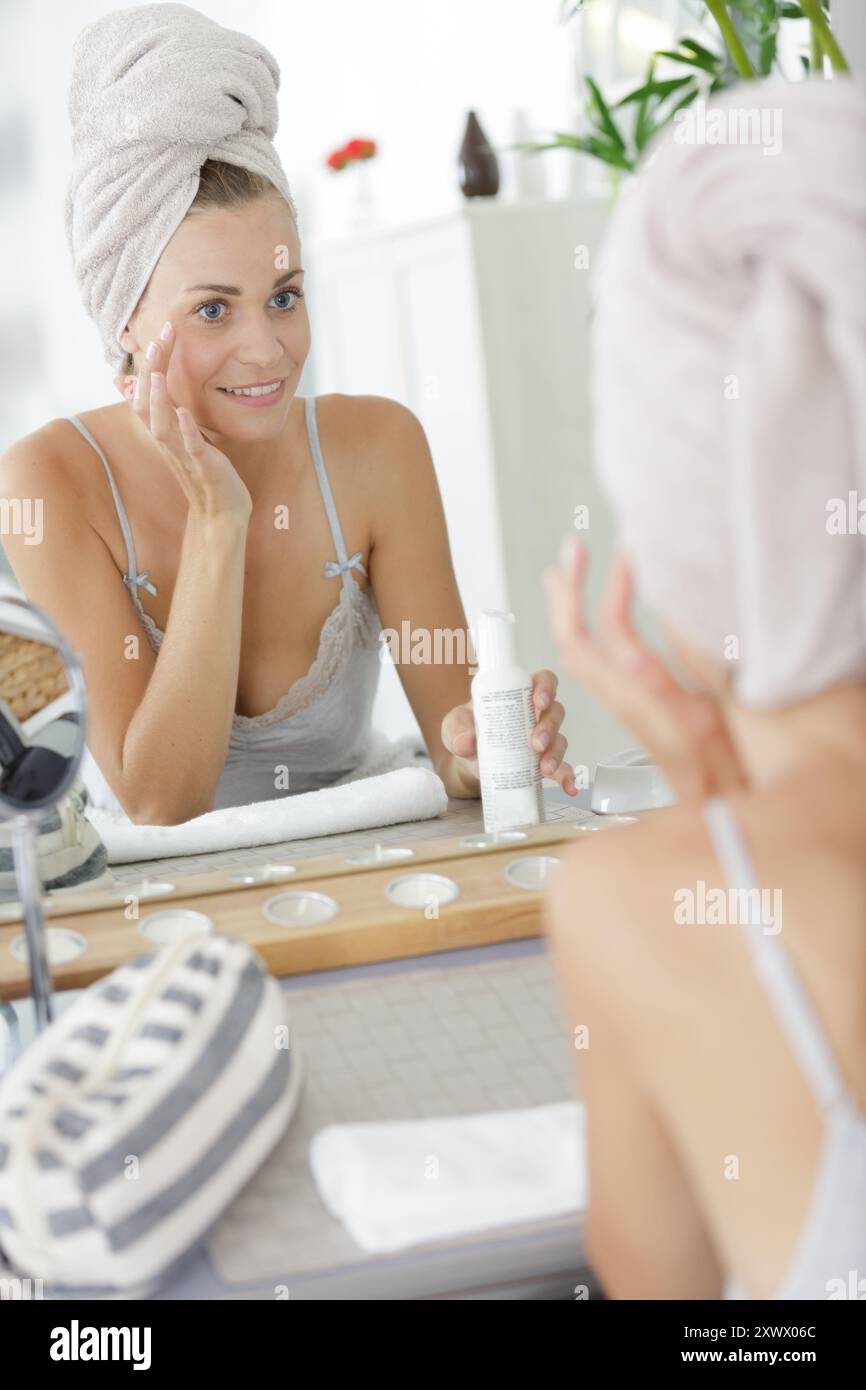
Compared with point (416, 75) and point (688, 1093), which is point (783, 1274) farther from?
point (416, 75)

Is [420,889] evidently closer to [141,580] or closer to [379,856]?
[379,856]

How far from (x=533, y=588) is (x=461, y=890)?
191cm

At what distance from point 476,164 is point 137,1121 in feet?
7.98

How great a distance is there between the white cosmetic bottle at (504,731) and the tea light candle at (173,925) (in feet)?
0.90

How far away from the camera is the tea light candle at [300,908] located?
0.89 metres

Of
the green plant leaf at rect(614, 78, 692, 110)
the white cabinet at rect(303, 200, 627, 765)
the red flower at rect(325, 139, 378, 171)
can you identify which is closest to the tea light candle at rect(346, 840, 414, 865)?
the green plant leaf at rect(614, 78, 692, 110)

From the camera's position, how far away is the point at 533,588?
2.80 metres

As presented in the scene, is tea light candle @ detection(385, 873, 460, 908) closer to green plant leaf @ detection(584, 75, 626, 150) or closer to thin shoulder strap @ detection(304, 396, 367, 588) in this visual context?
thin shoulder strap @ detection(304, 396, 367, 588)

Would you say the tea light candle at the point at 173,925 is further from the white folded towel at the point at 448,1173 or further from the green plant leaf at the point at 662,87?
the green plant leaf at the point at 662,87

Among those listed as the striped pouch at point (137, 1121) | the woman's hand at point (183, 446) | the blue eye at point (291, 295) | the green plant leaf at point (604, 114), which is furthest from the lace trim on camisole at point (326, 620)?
the green plant leaf at point (604, 114)

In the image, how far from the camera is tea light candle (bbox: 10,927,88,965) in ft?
2.81

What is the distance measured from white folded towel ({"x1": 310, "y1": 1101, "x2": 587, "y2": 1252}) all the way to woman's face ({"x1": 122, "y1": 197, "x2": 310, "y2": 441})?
2.84ft

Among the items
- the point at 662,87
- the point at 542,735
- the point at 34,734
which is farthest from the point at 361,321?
the point at 34,734

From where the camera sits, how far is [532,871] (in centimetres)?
97
